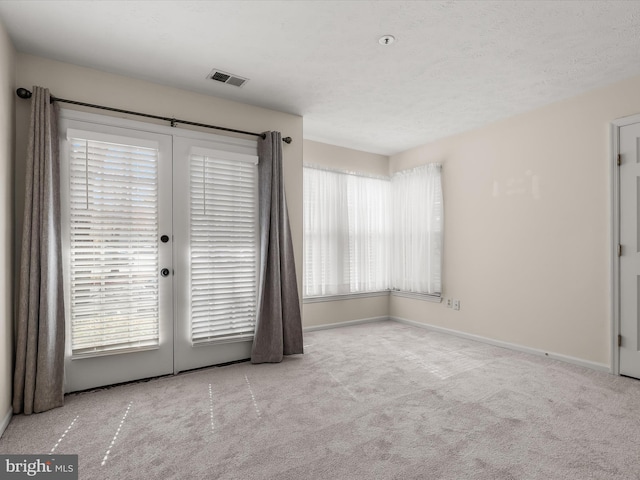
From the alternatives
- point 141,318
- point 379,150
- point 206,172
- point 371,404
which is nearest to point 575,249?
point 371,404

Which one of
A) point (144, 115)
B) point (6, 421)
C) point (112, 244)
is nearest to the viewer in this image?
point (6, 421)

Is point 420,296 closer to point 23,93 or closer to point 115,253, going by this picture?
point 115,253

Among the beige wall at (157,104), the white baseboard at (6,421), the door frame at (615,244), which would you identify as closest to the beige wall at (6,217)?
the white baseboard at (6,421)

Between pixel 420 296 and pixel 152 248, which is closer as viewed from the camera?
pixel 152 248

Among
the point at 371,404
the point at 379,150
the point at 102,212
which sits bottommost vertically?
the point at 371,404

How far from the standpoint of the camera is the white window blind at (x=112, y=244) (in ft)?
8.92

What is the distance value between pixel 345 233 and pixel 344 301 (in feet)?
3.15

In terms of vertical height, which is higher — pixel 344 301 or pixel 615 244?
pixel 615 244

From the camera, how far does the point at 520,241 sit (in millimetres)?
3836

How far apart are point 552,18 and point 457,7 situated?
64 cm

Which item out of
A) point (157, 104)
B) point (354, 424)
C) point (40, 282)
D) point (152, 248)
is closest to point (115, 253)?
point (152, 248)

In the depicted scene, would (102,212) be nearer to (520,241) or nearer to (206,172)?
(206,172)

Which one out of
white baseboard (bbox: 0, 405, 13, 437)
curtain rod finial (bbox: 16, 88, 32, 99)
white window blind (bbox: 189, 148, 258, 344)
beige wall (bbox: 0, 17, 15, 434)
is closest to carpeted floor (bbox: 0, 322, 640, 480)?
white baseboard (bbox: 0, 405, 13, 437)

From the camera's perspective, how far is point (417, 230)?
4984mm
